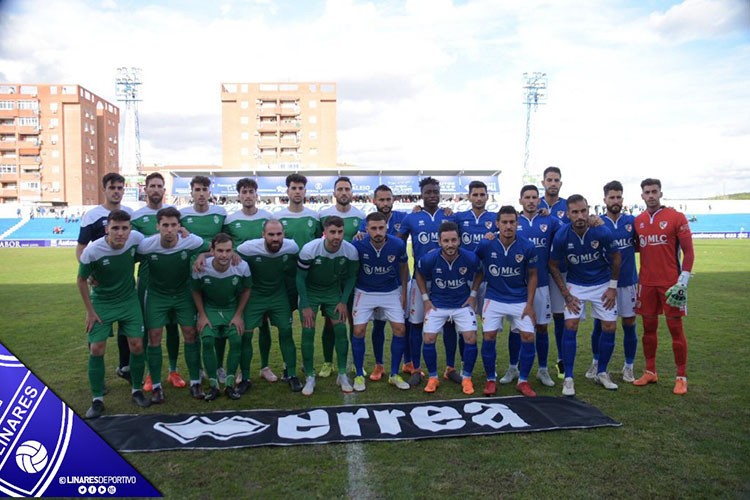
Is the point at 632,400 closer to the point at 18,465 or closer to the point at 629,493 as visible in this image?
Result: the point at 629,493

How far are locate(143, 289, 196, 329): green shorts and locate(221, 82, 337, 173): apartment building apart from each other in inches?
2354

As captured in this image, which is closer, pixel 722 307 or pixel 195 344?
pixel 195 344

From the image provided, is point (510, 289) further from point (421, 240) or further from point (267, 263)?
point (267, 263)

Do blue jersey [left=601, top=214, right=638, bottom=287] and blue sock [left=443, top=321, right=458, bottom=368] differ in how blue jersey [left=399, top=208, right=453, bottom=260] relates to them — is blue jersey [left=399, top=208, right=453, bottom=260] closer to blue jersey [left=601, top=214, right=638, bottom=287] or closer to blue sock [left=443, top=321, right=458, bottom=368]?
blue sock [left=443, top=321, right=458, bottom=368]

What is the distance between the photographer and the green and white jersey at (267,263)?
5.26m

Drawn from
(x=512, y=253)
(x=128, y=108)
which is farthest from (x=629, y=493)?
(x=128, y=108)

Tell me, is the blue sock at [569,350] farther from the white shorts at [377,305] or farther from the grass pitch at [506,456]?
the white shorts at [377,305]

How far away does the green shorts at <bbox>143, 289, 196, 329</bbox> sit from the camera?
16.7ft

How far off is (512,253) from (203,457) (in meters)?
3.42

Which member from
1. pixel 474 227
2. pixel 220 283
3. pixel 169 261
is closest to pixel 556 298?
pixel 474 227

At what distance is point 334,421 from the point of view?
428cm

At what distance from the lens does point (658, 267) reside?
5.38 metres

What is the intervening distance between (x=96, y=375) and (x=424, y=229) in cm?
363

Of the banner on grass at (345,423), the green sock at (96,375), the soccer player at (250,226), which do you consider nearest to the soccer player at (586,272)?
the banner on grass at (345,423)
